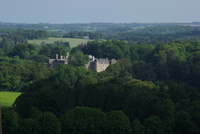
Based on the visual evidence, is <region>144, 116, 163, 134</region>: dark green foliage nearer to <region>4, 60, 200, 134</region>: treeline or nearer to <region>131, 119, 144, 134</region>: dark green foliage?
<region>4, 60, 200, 134</region>: treeline

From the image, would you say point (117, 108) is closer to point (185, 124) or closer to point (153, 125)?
point (153, 125)

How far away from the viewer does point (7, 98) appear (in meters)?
64.0

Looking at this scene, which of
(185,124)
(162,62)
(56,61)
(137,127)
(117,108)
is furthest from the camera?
(56,61)

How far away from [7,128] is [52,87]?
15684mm

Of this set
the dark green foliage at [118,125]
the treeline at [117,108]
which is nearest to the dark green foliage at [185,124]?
the treeline at [117,108]

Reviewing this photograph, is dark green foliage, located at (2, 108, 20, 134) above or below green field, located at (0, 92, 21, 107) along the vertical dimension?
above

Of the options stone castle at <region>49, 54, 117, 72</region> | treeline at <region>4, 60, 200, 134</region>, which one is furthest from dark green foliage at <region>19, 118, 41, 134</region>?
stone castle at <region>49, 54, 117, 72</region>

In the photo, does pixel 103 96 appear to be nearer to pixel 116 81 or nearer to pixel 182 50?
pixel 116 81

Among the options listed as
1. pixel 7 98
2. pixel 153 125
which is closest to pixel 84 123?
pixel 153 125

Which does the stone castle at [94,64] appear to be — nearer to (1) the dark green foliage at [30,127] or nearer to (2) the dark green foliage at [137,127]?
(2) the dark green foliage at [137,127]

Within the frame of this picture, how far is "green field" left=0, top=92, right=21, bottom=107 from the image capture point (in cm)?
5820

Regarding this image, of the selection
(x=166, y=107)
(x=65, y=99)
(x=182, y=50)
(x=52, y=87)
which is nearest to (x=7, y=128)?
(x=65, y=99)

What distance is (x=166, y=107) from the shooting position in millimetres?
44250

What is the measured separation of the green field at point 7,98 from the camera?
191 feet
